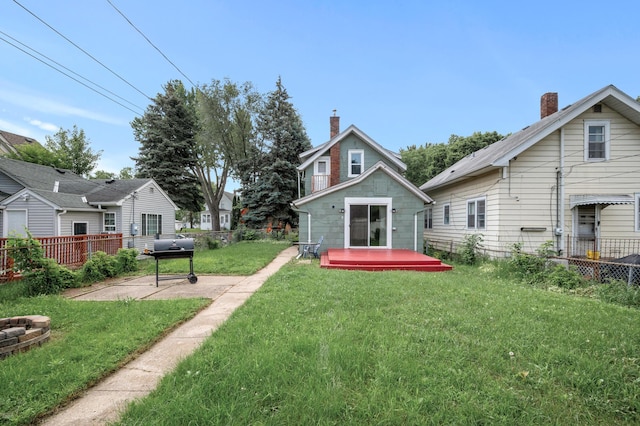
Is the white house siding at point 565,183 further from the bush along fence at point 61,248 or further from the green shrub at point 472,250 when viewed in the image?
the bush along fence at point 61,248

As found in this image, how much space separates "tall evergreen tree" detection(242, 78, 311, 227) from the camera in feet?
79.9

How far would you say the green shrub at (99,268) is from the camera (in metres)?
7.45

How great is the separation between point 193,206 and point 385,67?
20.5 m

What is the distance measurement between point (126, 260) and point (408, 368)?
943cm

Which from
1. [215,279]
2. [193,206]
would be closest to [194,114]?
[193,206]

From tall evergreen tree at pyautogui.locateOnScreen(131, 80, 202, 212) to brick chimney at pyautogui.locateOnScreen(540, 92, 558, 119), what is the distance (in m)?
26.2

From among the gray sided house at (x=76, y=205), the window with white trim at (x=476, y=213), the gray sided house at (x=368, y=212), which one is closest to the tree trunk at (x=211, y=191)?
the gray sided house at (x=76, y=205)

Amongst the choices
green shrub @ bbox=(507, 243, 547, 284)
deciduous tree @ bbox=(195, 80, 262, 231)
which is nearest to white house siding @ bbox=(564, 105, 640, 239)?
green shrub @ bbox=(507, 243, 547, 284)

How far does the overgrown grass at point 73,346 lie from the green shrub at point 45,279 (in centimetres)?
65

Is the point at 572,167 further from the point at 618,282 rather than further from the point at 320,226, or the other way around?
the point at 320,226

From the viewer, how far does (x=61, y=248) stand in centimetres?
901

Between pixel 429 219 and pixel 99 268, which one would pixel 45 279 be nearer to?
pixel 99 268

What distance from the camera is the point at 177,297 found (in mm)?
5898

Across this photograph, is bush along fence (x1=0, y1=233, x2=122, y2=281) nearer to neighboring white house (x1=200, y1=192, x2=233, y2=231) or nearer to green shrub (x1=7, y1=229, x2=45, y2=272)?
green shrub (x1=7, y1=229, x2=45, y2=272)
